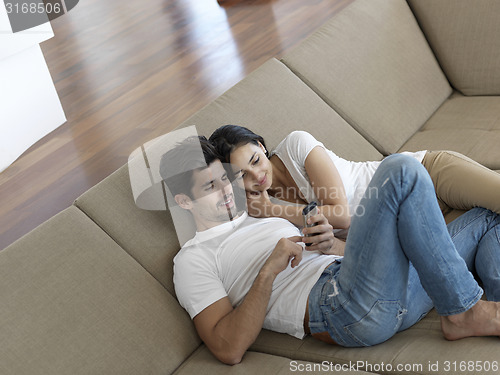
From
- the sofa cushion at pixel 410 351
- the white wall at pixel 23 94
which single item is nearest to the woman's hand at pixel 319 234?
the sofa cushion at pixel 410 351

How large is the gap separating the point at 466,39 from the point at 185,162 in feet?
A: 5.06

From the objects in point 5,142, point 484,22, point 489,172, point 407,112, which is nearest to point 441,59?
point 484,22

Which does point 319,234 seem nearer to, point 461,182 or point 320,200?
point 320,200

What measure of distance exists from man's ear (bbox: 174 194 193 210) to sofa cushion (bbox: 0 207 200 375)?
21 centimetres

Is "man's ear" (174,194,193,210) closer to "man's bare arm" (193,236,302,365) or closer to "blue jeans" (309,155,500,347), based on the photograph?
"man's bare arm" (193,236,302,365)

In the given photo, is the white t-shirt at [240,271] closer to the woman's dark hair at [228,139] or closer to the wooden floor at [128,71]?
the woman's dark hair at [228,139]

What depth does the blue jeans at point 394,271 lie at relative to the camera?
1.42 meters

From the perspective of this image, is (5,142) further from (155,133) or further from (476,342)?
(476,342)

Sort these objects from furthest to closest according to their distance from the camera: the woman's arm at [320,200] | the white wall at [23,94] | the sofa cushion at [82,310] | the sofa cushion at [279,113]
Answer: the white wall at [23,94] < the sofa cushion at [279,113] < the woman's arm at [320,200] < the sofa cushion at [82,310]

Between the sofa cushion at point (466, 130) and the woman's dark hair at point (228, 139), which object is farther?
the sofa cushion at point (466, 130)

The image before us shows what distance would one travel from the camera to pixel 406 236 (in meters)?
1.43

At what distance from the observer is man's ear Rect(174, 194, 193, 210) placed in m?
1.76

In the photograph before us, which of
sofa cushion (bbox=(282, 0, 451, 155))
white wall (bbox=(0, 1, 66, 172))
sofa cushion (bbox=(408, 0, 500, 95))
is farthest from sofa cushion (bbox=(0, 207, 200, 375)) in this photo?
white wall (bbox=(0, 1, 66, 172))

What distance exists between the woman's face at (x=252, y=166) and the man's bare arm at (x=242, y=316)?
0.29 metres
